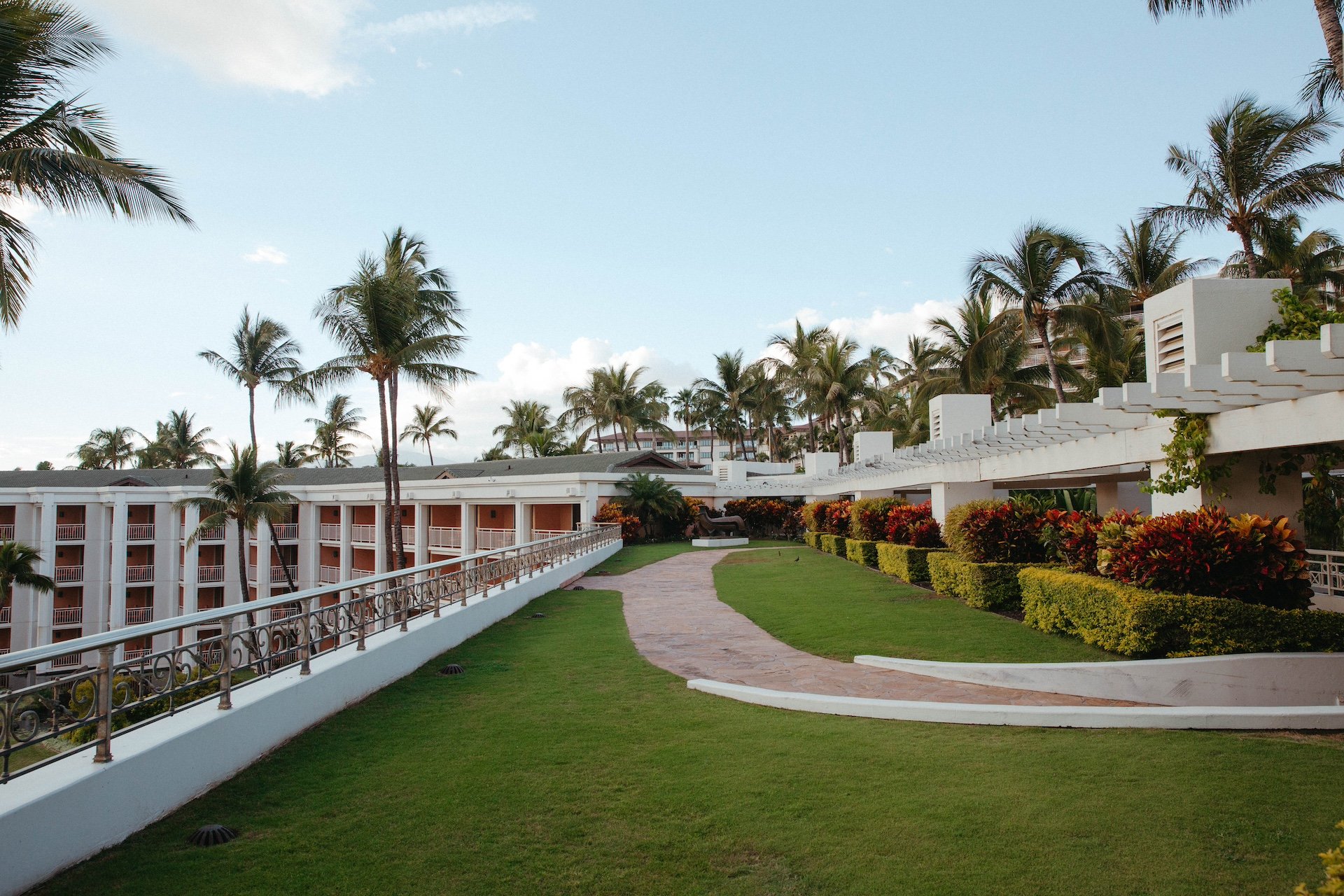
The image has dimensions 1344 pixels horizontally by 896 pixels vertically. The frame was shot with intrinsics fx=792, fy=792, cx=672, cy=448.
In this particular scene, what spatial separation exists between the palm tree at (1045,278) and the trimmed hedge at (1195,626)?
15.9m

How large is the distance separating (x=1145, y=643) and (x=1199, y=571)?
92cm

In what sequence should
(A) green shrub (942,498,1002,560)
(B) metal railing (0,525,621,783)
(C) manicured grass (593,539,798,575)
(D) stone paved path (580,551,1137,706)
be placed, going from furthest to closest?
(C) manicured grass (593,539,798,575)
(A) green shrub (942,498,1002,560)
(D) stone paved path (580,551,1137,706)
(B) metal railing (0,525,621,783)

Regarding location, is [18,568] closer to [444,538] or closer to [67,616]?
[444,538]

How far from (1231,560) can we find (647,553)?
871 inches

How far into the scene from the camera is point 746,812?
187 inches

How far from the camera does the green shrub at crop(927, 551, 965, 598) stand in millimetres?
13555

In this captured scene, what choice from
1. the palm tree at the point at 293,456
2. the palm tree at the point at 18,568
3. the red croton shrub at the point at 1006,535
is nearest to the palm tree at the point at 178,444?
the palm tree at the point at 293,456

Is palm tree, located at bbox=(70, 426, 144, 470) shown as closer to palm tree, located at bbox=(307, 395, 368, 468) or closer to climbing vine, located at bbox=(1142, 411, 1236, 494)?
palm tree, located at bbox=(307, 395, 368, 468)

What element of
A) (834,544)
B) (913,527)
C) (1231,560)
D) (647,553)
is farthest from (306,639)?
(647,553)

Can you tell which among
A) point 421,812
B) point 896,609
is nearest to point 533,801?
point 421,812

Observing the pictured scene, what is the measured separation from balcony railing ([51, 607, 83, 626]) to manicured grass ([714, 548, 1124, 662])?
34313 mm

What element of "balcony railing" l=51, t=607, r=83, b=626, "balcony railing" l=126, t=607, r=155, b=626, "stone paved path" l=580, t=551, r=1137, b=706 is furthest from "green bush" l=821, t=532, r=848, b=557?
"balcony railing" l=51, t=607, r=83, b=626

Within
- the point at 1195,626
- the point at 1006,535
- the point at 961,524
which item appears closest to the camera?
the point at 1195,626

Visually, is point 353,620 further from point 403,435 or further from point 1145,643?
point 403,435
